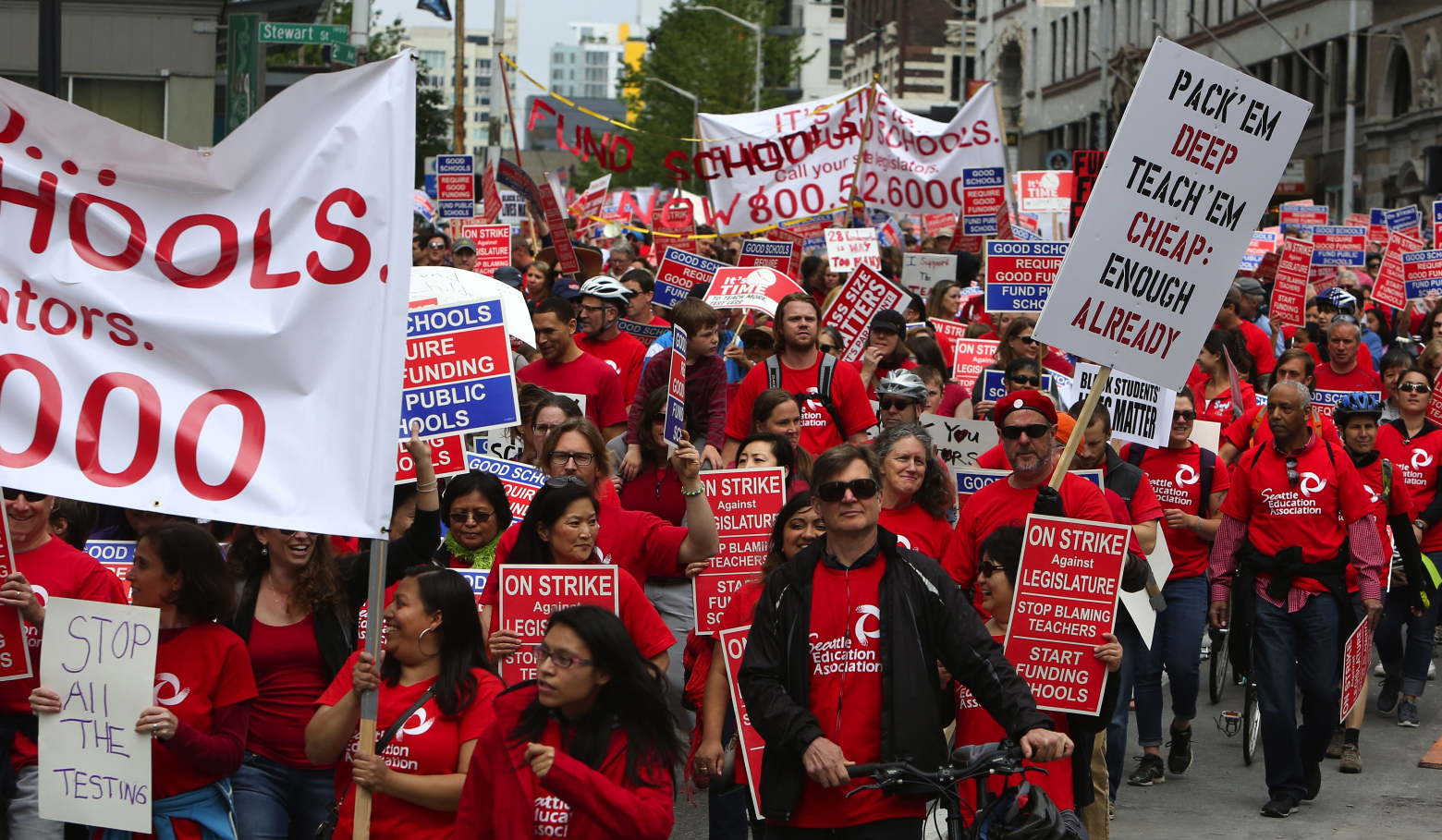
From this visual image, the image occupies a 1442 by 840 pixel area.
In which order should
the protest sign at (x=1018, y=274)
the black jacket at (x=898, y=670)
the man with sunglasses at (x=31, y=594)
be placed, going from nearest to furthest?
the black jacket at (x=898, y=670) < the man with sunglasses at (x=31, y=594) < the protest sign at (x=1018, y=274)

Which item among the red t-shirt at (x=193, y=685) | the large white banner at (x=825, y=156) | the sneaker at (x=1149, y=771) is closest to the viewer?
the red t-shirt at (x=193, y=685)

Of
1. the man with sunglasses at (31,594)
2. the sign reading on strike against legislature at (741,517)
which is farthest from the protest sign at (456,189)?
the man with sunglasses at (31,594)

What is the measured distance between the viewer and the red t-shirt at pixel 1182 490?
9.01 m

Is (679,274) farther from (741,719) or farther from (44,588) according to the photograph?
(44,588)

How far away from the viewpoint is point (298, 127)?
15.3ft

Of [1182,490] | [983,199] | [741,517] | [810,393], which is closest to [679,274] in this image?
[983,199]

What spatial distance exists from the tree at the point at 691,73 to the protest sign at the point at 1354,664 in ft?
179

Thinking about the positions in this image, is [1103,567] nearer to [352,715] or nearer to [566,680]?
[566,680]

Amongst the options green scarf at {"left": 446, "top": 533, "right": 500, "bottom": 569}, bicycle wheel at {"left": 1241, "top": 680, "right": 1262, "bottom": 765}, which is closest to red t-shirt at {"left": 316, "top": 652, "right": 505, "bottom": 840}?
green scarf at {"left": 446, "top": 533, "right": 500, "bottom": 569}

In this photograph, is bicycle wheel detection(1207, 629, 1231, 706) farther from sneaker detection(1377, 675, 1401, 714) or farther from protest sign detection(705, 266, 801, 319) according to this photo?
protest sign detection(705, 266, 801, 319)

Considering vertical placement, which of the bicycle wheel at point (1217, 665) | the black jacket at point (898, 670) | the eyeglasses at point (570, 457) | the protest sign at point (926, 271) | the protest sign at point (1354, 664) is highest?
the protest sign at point (926, 271)

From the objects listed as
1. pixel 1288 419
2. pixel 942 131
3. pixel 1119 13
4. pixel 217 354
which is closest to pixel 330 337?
pixel 217 354

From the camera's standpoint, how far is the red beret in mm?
6473

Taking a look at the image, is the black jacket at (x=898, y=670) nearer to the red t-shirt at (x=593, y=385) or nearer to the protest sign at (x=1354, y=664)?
the protest sign at (x=1354, y=664)
